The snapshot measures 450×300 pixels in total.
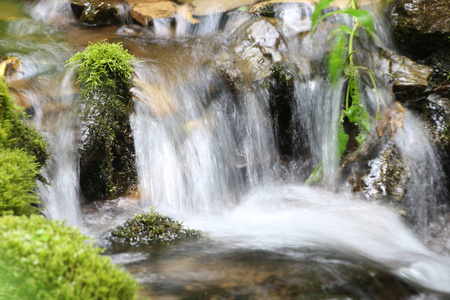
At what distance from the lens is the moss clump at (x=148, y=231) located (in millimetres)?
3479

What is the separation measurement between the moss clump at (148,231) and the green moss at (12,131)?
1075 millimetres

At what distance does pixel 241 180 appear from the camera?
17.6 feet

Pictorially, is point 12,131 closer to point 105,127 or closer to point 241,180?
point 105,127

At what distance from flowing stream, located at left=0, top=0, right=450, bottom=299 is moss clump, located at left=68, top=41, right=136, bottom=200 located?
0.43 ft

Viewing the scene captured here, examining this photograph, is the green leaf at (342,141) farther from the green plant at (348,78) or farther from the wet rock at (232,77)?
the wet rock at (232,77)

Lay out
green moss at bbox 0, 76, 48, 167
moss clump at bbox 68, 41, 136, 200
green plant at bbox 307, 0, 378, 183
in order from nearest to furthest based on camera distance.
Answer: green moss at bbox 0, 76, 48, 167 → moss clump at bbox 68, 41, 136, 200 → green plant at bbox 307, 0, 378, 183

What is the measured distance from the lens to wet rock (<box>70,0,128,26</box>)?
756 centimetres

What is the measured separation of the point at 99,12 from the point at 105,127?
3.88 meters

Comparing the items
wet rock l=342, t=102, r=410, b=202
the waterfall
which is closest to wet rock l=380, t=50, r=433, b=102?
wet rock l=342, t=102, r=410, b=202

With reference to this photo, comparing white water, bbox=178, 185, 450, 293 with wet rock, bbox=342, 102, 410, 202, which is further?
wet rock, bbox=342, 102, 410, 202

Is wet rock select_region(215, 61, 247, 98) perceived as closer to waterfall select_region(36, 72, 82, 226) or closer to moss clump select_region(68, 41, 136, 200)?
moss clump select_region(68, 41, 136, 200)

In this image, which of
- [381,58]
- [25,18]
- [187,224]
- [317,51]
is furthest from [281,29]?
[25,18]

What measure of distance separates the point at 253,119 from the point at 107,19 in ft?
12.7

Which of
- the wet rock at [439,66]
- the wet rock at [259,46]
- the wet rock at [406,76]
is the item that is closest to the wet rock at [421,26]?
the wet rock at [439,66]
